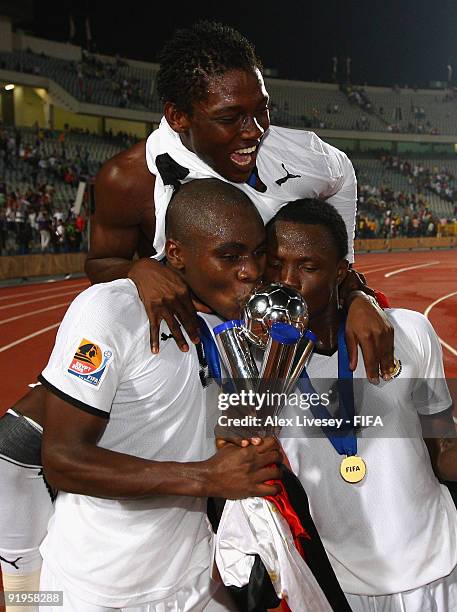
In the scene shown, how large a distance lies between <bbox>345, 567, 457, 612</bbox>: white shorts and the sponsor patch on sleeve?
96 cm

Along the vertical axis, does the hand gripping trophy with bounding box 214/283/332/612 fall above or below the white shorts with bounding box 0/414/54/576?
above

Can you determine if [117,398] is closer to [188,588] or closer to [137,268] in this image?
[137,268]

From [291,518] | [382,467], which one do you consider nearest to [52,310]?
[382,467]

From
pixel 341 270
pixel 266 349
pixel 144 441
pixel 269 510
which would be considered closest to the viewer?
pixel 269 510

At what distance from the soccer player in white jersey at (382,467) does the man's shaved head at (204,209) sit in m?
0.19

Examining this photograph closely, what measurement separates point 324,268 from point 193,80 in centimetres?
80

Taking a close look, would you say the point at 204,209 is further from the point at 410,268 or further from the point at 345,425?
the point at 410,268

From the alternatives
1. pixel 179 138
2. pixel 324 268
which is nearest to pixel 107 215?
pixel 179 138

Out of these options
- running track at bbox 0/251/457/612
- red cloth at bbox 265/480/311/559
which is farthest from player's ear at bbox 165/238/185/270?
running track at bbox 0/251/457/612

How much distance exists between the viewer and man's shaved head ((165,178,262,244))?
1.94 meters

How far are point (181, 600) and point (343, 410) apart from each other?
26.7 inches

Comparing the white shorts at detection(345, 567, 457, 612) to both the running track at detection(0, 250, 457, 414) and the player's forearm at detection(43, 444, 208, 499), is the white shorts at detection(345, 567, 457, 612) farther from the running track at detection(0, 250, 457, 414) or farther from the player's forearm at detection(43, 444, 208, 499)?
the running track at detection(0, 250, 457, 414)

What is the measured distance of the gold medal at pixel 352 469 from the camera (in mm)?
1966

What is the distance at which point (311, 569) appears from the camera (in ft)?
5.38
